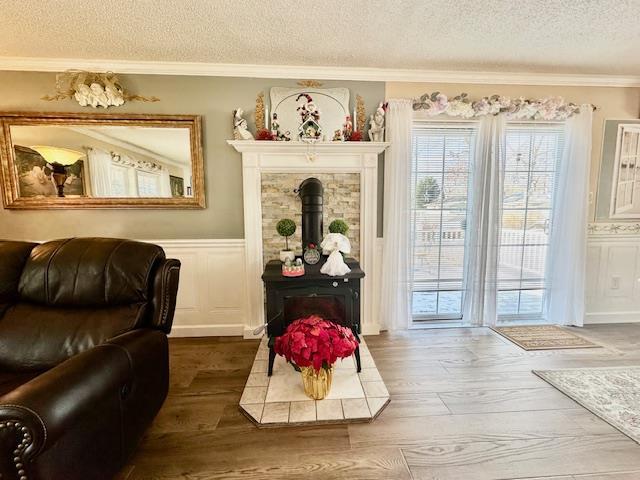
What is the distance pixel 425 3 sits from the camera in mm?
1851

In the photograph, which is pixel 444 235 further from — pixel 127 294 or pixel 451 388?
pixel 127 294

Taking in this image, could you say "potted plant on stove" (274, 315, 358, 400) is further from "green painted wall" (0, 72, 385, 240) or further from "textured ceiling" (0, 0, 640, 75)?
"textured ceiling" (0, 0, 640, 75)

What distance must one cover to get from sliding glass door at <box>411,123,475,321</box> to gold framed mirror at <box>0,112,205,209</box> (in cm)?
206

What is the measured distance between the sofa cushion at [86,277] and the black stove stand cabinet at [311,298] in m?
0.85

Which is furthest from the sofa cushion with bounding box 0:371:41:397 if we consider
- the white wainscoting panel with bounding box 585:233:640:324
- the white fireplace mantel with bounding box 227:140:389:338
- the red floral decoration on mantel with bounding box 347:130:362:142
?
the white wainscoting panel with bounding box 585:233:640:324

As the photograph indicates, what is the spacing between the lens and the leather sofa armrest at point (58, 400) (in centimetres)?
88

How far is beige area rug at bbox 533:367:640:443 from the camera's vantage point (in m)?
1.75

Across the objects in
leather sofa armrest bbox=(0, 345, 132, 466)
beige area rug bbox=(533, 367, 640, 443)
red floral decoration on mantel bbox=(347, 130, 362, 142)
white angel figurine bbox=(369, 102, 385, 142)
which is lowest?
beige area rug bbox=(533, 367, 640, 443)

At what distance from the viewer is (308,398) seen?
1925 mm

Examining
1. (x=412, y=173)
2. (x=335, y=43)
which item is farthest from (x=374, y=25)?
(x=412, y=173)

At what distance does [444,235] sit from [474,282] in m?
0.55

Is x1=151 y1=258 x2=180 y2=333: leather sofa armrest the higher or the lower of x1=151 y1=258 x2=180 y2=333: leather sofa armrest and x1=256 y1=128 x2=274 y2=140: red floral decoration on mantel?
the lower

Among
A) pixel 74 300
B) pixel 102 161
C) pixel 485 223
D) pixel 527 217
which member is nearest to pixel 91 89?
pixel 102 161

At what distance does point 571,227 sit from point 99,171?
4434 millimetres
